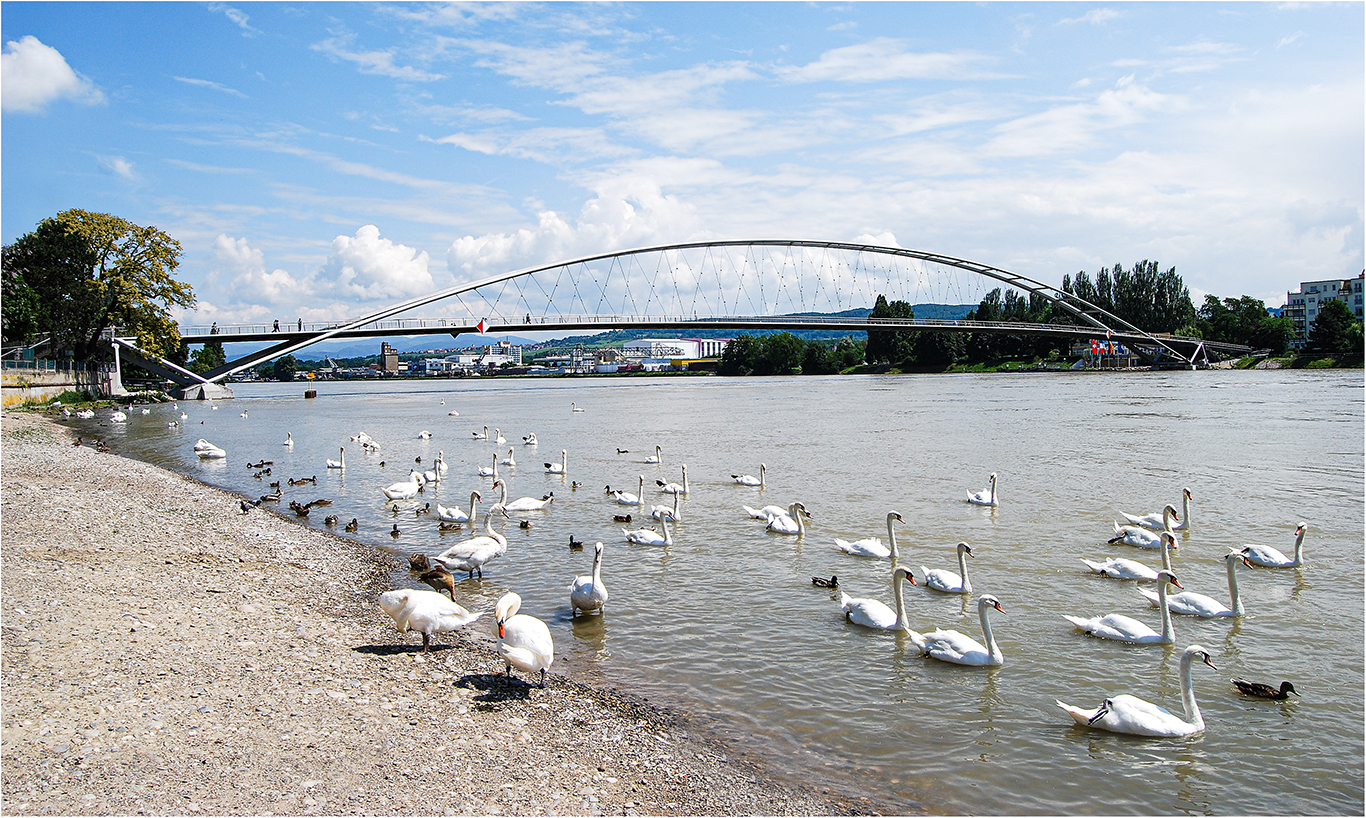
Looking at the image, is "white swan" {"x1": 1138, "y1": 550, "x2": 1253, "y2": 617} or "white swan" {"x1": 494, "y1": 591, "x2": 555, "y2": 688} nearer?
"white swan" {"x1": 494, "y1": 591, "x2": 555, "y2": 688}

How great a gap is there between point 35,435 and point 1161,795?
1314 inches

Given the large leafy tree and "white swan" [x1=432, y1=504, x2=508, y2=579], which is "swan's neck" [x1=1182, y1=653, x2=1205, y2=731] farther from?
the large leafy tree

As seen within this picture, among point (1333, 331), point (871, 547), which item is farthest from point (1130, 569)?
point (1333, 331)

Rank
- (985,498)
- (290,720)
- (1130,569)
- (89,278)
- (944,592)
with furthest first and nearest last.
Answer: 1. (89,278)
2. (985,498)
3. (1130,569)
4. (944,592)
5. (290,720)

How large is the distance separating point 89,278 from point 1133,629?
5830 centimetres

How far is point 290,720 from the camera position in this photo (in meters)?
5.41

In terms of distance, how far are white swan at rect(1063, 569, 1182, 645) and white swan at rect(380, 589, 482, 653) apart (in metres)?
5.90

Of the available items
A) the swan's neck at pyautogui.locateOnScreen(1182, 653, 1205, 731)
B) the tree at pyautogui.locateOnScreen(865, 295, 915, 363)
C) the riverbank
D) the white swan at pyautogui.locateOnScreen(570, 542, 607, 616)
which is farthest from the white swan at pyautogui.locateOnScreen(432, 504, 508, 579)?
the tree at pyautogui.locateOnScreen(865, 295, 915, 363)

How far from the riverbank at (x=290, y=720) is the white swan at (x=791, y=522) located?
19.3ft

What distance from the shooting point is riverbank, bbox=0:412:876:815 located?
4551mm

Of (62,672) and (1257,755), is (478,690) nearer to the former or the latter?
(62,672)

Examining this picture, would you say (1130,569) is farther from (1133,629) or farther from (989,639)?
(989,639)

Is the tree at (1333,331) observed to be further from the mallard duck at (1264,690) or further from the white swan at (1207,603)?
the mallard duck at (1264,690)

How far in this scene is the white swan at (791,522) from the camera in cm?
1270
